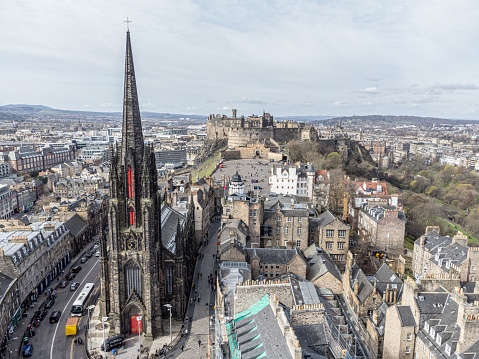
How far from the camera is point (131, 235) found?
39125 millimetres

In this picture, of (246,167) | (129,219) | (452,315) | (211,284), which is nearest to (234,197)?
(211,284)

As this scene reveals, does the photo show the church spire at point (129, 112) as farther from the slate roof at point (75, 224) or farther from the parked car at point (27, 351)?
the slate roof at point (75, 224)

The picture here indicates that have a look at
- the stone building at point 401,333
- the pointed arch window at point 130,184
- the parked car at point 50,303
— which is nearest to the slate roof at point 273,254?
the stone building at point 401,333

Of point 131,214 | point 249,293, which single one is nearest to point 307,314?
point 249,293

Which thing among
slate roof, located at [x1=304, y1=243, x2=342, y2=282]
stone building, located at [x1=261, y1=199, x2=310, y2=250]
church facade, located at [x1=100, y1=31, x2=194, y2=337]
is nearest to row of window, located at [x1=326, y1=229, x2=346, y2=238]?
stone building, located at [x1=261, y1=199, x2=310, y2=250]

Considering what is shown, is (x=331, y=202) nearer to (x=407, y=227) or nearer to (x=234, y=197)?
(x=407, y=227)

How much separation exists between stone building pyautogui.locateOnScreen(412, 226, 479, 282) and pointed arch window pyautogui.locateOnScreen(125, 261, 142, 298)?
100 feet

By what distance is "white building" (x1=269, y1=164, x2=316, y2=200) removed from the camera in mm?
84375

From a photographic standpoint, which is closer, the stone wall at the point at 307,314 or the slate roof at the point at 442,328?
the stone wall at the point at 307,314

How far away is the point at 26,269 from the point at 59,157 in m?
132

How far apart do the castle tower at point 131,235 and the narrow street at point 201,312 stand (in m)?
3.55

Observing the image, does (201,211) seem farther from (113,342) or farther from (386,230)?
(113,342)

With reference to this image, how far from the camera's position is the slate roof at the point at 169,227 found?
44656mm

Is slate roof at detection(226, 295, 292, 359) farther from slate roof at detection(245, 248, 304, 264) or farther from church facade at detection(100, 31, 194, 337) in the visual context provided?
slate roof at detection(245, 248, 304, 264)
